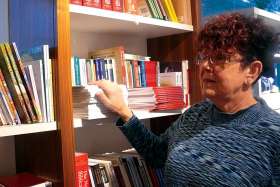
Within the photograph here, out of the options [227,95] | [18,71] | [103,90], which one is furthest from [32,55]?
[227,95]

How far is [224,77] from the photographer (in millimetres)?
1104

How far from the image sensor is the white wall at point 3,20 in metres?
1.32

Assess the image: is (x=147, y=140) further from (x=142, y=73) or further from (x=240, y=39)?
(x=240, y=39)

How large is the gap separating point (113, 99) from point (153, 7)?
516 millimetres

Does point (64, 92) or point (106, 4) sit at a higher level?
point (106, 4)

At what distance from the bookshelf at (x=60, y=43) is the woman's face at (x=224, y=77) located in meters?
0.39

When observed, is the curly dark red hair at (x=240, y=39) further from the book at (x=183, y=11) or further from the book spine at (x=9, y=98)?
the book spine at (x=9, y=98)

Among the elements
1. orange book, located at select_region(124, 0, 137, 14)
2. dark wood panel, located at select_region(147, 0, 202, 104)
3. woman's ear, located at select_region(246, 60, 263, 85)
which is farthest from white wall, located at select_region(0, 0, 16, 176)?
woman's ear, located at select_region(246, 60, 263, 85)

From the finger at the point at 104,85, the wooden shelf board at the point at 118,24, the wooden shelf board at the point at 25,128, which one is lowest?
the wooden shelf board at the point at 25,128

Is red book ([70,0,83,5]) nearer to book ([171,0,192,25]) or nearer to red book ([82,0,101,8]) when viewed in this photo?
red book ([82,0,101,8])

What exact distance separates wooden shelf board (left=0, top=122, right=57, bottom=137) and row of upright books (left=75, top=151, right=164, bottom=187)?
20cm

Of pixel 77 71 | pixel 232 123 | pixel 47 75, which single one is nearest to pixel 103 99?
pixel 77 71

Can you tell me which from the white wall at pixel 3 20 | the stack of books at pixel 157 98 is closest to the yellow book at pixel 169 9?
the stack of books at pixel 157 98

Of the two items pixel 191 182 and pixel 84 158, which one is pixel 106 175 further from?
pixel 191 182
